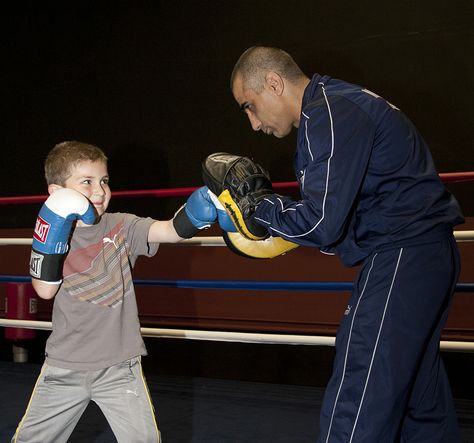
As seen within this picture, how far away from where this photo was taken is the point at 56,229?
1.60 metres

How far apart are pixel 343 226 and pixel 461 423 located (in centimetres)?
138

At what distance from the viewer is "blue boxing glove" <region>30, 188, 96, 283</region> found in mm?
1583

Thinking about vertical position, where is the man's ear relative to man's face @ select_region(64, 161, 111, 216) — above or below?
above

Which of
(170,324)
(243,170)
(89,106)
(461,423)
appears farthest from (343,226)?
(89,106)

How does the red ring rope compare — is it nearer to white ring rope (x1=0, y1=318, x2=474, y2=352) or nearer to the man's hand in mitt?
white ring rope (x1=0, y1=318, x2=474, y2=352)

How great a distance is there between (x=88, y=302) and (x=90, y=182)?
32cm

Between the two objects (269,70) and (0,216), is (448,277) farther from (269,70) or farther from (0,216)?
(0,216)

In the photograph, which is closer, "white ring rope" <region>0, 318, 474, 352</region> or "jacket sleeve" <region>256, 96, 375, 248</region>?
"jacket sleeve" <region>256, 96, 375, 248</region>

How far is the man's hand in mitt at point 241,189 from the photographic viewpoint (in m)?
1.61

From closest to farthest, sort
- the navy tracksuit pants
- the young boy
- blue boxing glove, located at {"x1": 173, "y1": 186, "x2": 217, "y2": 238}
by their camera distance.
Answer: the navy tracksuit pants → the young boy → blue boxing glove, located at {"x1": 173, "y1": 186, "x2": 217, "y2": 238}

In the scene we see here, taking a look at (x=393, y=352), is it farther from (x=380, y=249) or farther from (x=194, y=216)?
(x=194, y=216)

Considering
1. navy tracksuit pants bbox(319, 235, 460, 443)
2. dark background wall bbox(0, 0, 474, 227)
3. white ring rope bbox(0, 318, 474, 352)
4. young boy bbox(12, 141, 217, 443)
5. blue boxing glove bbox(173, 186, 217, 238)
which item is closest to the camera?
navy tracksuit pants bbox(319, 235, 460, 443)

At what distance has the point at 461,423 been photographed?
2.38 m

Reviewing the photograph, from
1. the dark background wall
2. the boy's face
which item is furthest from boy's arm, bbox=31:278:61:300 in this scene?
the dark background wall
